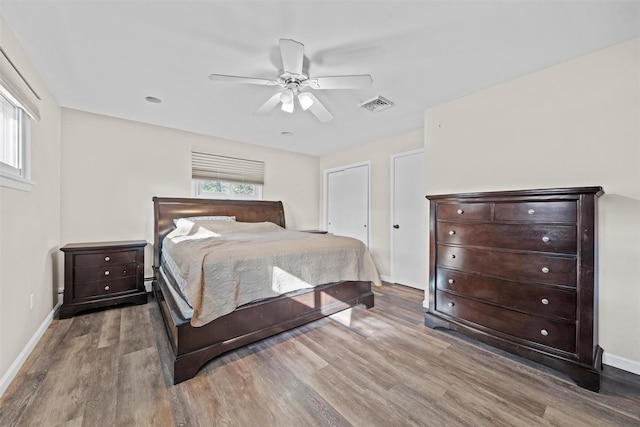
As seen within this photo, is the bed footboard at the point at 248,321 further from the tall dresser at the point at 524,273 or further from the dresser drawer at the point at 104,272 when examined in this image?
the tall dresser at the point at 524,273

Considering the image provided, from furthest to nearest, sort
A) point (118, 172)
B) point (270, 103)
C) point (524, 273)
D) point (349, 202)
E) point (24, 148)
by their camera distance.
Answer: point (349, 202) < point (118, 172) < point (270, 103) < point (24, 148) < point (524, 273)

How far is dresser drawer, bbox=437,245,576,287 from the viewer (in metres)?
1.81

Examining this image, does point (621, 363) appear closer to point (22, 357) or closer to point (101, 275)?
point (22, 357)

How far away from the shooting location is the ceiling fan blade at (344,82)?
197 centimetres

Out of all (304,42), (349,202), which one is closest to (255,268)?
(304,42)

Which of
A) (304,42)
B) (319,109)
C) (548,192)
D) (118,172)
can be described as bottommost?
(548,192)

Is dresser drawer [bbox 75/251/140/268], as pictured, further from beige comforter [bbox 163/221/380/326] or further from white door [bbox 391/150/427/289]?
white door [bbox 391/150/427/289]

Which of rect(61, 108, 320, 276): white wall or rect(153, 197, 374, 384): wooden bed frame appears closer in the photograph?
rect(153, 197, 374, 384): wooden bed frame

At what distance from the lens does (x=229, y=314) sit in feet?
6.63

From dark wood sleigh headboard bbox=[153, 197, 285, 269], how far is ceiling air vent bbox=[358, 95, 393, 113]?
254 cm

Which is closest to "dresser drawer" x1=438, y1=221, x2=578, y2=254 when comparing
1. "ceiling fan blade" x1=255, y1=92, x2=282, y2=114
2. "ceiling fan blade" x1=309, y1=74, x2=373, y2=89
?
"ceiling fan blade" x1=309, y1=74, x2=373, y2=89

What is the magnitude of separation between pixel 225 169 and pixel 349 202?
2354 mm

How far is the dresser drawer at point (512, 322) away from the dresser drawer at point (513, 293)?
2.1 inches

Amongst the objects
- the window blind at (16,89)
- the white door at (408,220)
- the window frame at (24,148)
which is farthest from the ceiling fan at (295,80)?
the white door at (408,220)
